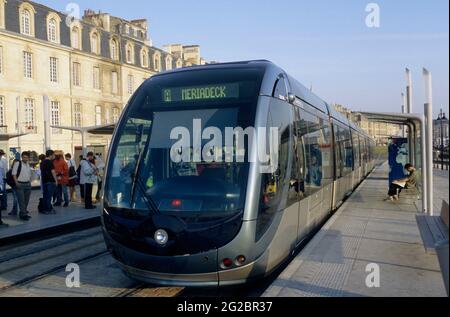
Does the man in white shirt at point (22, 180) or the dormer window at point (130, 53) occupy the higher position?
the dormer window at point (130, 53)

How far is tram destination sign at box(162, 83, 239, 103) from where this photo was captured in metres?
6.13

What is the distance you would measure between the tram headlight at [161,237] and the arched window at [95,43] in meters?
38.6

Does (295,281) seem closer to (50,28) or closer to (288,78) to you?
(288,78)

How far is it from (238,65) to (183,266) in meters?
2.88

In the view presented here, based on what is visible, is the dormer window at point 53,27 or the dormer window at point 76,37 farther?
the dormer window at point 76,37

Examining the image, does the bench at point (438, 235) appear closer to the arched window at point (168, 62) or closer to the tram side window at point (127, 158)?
the tram side window at point (127, 158)

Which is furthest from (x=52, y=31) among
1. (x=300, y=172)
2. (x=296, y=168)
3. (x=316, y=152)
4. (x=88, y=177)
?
(x=296, y=168)

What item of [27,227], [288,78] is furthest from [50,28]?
[288,78]

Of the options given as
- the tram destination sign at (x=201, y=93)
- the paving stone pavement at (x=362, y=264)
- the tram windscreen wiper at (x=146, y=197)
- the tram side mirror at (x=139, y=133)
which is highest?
the tram destination sign at (x=201, y=93)

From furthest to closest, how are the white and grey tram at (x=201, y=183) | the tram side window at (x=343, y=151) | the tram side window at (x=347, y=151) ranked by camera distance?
the tram side window at (x=347, y=151), the tram side window at (x=343, y=151), the white and grey tram at (x=201, y=183)

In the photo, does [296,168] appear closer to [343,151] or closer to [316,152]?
[316,152]

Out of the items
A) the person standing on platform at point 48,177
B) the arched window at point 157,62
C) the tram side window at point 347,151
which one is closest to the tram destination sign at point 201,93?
the person standing on platform at point 48,177

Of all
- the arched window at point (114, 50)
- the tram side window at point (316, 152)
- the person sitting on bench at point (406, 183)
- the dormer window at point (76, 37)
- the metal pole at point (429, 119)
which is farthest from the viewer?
the arched window at point (114, 50)

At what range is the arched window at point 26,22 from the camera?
3388 centimetres
